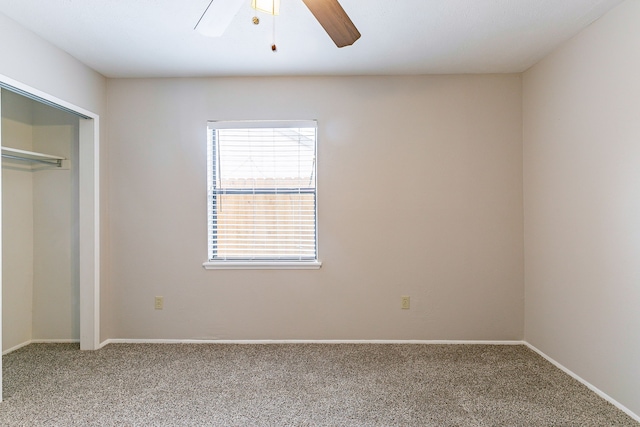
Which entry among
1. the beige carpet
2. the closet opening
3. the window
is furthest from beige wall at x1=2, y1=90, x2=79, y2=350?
the window

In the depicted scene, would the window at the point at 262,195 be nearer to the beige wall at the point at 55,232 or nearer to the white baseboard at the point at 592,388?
the beige wall at the point at 55,232

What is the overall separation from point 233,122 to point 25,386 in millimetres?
2477

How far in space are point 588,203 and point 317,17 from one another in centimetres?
215

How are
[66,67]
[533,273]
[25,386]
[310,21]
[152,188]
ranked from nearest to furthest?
[310,21] → [25,386] → [66,67] → [533,273] → [152,188]

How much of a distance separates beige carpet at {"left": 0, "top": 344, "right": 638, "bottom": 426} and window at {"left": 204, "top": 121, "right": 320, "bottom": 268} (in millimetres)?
864

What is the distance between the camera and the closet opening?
3.03 meters

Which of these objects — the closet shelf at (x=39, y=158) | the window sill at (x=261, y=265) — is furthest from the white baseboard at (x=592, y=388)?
the closet shelf at (x=39, y=158)

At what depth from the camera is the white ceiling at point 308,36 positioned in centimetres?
209

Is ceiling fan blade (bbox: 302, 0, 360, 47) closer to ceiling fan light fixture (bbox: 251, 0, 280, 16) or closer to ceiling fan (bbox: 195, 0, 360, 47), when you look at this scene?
ceiling fan (bbox: 195, 0, 360, 47)

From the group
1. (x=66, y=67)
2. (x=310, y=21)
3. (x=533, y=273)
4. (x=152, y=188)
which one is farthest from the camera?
(x=152, y=188)

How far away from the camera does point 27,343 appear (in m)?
3.13

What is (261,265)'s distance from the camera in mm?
3182

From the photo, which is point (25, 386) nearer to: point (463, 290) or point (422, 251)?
point (422, 251)

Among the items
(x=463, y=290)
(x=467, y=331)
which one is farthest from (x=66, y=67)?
(x=467, y=331)
